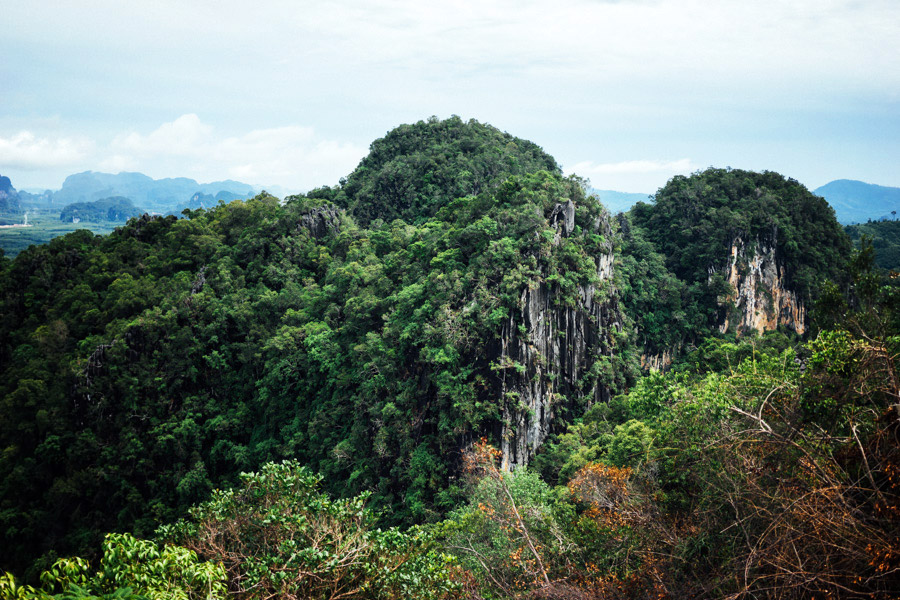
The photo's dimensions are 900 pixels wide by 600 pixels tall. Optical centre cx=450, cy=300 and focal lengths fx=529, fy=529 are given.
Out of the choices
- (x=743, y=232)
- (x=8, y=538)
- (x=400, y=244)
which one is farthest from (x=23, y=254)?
(x=743, y=232)

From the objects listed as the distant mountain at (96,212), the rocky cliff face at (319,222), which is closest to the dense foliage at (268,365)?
the rocky cliff face at (319,222)

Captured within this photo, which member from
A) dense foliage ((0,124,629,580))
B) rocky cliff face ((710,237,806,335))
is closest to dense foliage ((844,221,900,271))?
rocky cliff face ((710,237,806,335))

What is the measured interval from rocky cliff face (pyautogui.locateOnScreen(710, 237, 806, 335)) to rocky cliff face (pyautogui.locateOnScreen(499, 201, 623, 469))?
10980mm

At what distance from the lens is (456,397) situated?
54.4ft

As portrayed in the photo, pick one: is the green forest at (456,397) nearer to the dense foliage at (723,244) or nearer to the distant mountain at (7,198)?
the dense foliage at (723,244)

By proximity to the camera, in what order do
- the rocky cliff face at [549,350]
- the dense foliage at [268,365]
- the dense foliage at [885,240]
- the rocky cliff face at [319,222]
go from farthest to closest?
the dense foliage at [885,240] < the rocky cliff face at [319,222] < the dense foliage at [268,365] < the rocky cliff face at [549,350]

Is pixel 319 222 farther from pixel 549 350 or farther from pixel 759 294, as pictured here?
pixel 759 294

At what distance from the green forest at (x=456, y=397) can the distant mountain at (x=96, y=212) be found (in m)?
117

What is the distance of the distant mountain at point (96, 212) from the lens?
422 feet

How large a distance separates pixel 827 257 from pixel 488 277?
23088 millimetres

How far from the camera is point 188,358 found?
74.4ft

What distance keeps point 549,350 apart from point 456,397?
4.36 m

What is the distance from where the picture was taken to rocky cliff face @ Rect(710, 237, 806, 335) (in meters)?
28.8

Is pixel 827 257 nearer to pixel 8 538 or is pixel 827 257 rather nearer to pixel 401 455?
pixel 401 455
